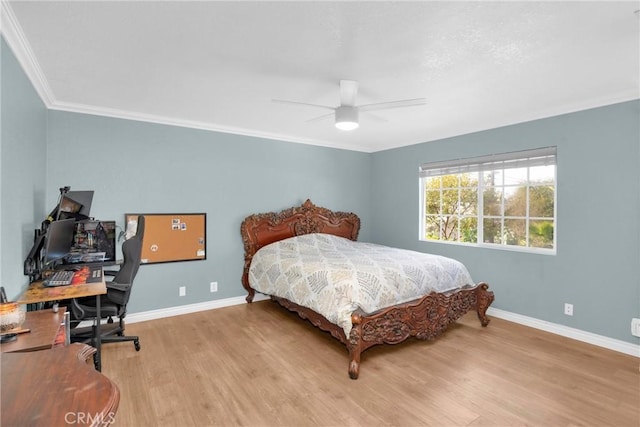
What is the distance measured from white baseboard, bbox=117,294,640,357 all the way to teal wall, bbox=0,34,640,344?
6 centimetres

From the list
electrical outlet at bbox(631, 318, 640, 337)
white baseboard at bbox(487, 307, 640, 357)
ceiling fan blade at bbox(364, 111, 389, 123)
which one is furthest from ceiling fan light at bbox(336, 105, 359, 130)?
electrical outlet at bbox(631, 318, 640, 337)

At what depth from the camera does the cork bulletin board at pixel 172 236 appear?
3750 millimetres

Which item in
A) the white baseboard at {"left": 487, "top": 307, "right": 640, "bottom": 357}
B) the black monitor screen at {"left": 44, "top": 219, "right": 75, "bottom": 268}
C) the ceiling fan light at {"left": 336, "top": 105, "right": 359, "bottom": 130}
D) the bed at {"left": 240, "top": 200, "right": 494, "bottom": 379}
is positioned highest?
the ceiling fan light at {"left": 336, "top": 105, "right": 359, "bottom": 130}

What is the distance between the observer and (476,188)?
432cm

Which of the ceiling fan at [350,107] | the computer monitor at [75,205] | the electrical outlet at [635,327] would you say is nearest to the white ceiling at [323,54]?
the ceiling fan at [350,107]

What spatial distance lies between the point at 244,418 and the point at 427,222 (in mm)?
3791

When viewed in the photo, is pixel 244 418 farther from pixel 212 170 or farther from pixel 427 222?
pixel 427 222

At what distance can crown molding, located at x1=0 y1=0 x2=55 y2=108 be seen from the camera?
1.77m

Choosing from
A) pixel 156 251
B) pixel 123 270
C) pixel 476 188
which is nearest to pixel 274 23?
pixel 123 270

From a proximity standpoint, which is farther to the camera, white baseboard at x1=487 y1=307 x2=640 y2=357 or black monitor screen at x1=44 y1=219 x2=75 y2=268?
white baseboard at x1=487 y1=307 x2=640 y2=357

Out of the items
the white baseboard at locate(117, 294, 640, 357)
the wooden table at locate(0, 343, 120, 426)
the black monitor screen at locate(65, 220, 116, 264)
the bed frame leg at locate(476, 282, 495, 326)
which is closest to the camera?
the wooden table at locate(0, 343, 120, 426)

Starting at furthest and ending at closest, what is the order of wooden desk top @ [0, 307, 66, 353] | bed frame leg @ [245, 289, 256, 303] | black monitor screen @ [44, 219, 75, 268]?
bed frame leg @ [245, 289, 256, 303], black monitor screen @ [44, 219, 75, 268], wooden desk top @ [0, 307, 66, 353]

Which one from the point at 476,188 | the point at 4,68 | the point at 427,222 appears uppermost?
the point at 4,68

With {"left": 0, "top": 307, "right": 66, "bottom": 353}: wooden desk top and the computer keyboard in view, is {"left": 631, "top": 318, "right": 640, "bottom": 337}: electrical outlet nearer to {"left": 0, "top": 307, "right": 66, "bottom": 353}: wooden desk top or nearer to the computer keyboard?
{"left": 0, "top": 307, "right": 66, "bottom": 353}: wooden desk top
